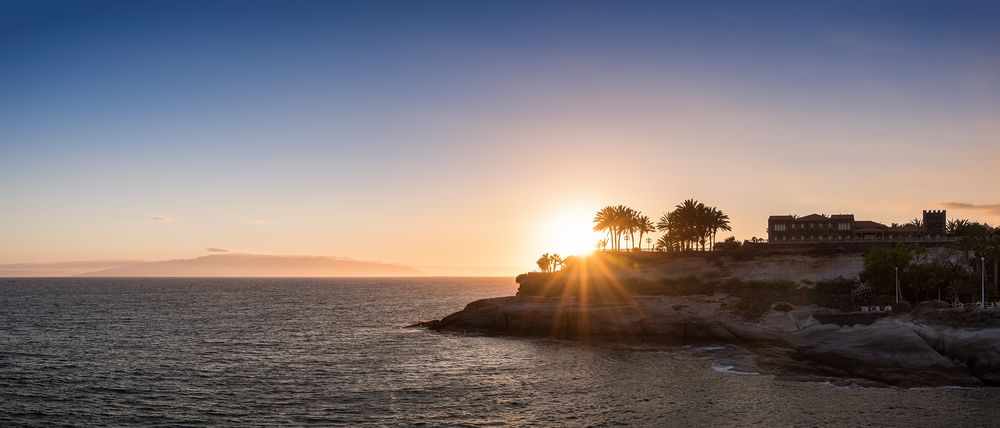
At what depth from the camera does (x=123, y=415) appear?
1564 inches

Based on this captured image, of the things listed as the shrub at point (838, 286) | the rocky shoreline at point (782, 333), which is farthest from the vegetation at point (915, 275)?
the rocky shoreline at point (782, 333)

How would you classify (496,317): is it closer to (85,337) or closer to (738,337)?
(738,337)

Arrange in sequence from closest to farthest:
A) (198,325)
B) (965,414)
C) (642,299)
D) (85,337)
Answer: (965,414) → (85,337) → (642,299) → (198,325)

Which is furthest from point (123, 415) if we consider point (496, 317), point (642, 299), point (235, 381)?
point (642, 299)

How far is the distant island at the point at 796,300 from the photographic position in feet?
178

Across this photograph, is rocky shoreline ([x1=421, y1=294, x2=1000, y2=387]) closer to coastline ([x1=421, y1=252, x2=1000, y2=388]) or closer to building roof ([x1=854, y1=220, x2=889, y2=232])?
coastline ([x1=421, y1=252, x2=1000, y2=388])

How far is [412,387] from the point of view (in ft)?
160

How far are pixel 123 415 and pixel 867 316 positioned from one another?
62138 millimetres

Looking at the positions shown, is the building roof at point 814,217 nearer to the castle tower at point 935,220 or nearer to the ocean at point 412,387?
the castle tower at point 935,220

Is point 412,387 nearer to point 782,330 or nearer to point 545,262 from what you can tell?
point 782,330

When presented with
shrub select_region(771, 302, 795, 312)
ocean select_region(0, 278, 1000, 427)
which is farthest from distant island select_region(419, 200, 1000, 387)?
ocean select_region(0, 278, 1000, 427)

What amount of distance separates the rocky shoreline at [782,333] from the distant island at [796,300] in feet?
0.44

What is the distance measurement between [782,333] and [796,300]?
1061 cm

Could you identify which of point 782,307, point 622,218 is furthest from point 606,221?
point 782,307
